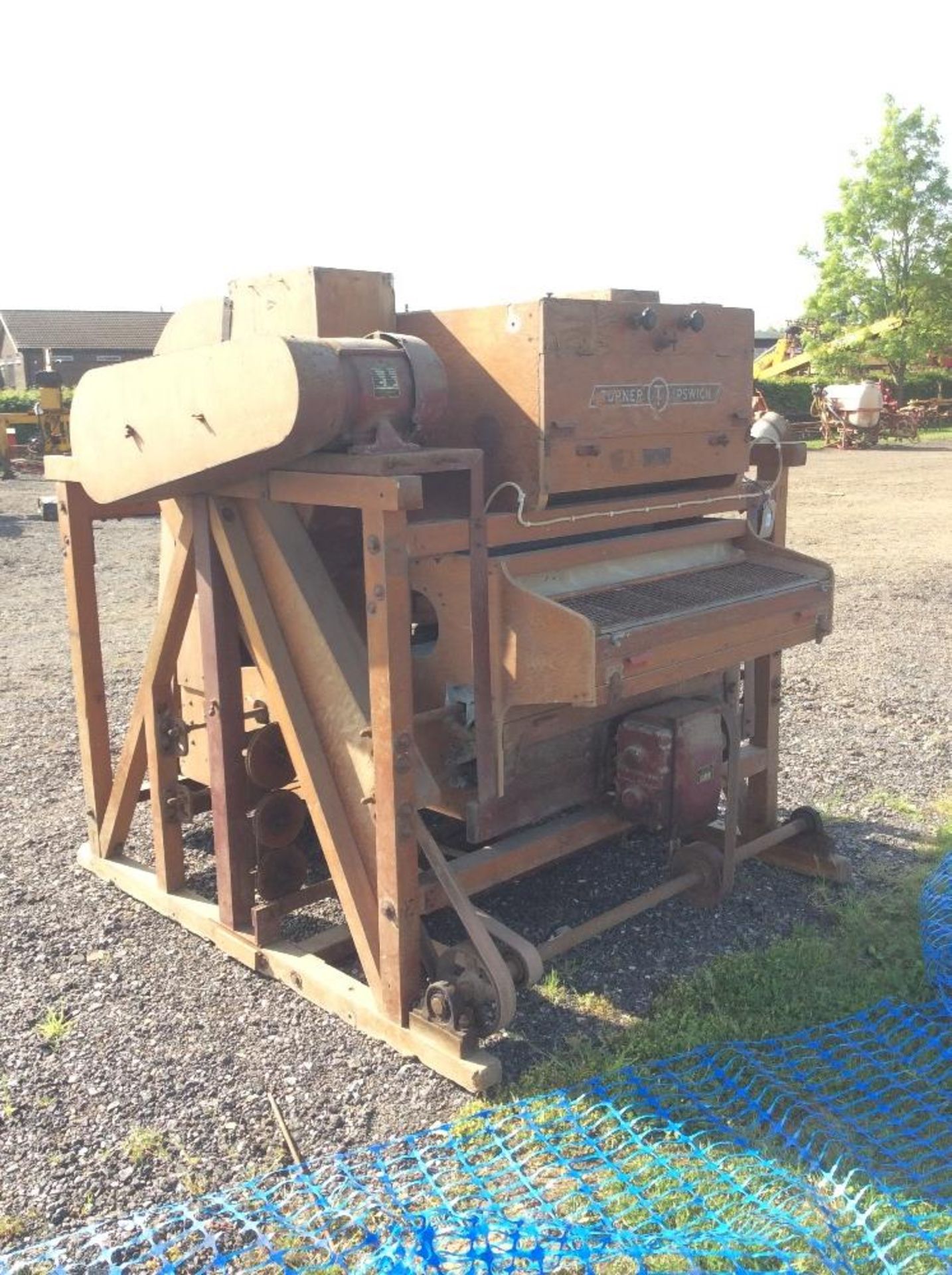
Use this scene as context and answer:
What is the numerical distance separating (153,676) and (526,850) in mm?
1472

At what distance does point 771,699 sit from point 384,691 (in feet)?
6.74

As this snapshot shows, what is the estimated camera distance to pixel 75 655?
4605mm

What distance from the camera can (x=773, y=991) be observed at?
12.4 ft

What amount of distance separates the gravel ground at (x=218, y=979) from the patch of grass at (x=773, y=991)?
105 millimetres

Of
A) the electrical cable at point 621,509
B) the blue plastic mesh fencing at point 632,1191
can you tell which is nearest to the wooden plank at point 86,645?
the electrical cable at point 621,509

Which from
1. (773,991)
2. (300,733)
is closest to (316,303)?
(300,733)

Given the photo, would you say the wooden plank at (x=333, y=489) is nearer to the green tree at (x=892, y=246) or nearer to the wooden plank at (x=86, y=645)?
the wooden plank at (x=86, y=645)

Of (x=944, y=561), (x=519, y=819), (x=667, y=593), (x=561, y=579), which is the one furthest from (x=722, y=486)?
(x=944, y=561)

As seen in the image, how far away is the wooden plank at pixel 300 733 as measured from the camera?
3.53 meters

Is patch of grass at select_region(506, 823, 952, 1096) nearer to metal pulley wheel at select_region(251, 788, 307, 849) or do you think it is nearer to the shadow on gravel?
metal pulley wheel at select_region(251, 788, 307, 849)

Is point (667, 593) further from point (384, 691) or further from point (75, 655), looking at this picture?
point (75, 655)

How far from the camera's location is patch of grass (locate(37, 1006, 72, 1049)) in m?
3.55

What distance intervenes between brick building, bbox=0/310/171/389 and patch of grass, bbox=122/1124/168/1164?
3914 centimetres

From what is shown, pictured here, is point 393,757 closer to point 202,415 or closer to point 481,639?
point 481,639
